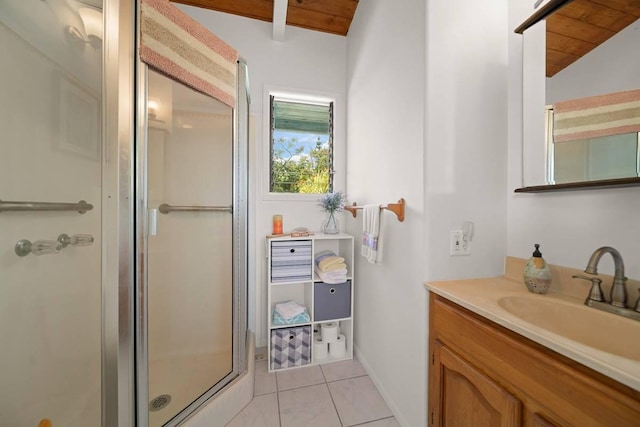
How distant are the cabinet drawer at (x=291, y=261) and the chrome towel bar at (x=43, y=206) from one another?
103 centimetres

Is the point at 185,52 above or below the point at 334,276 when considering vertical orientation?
above

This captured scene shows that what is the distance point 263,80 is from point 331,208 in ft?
4.11

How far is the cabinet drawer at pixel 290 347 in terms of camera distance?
1.74 metres

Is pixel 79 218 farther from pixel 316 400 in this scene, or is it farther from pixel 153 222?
pixel 316 400

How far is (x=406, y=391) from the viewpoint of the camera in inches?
49.4

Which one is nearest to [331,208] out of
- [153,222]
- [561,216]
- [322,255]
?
[322,255]

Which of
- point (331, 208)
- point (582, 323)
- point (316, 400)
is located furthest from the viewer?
point (331, 208)

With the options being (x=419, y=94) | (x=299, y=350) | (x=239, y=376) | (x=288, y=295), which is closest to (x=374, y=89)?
(x=419, y=94)

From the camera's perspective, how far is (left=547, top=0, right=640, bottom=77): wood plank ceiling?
818 millimetres

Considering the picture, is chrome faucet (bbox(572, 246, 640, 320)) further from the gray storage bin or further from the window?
the window

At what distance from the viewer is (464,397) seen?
0.89 metres

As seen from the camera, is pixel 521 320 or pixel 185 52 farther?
pixel 185 52

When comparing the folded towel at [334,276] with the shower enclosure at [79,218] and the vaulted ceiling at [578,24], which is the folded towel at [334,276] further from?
the vaulted ceiling at [578,24]

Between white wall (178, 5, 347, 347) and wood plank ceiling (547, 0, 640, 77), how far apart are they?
4.94 feet
